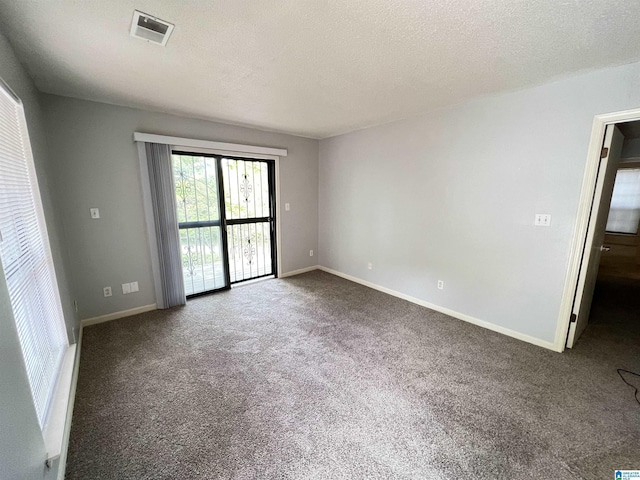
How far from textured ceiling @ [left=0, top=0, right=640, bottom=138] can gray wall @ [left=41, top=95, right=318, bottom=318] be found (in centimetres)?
25

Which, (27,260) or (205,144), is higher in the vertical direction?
(205,144)

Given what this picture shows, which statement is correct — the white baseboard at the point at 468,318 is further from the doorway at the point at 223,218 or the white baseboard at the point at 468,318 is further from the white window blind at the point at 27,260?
the white window blind at the point at 27,260

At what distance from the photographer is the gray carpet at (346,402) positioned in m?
1.41

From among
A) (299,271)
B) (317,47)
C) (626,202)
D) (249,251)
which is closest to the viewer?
(317,47)

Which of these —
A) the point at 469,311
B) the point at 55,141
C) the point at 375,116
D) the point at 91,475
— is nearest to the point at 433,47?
the point at 375,116

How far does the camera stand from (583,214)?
2158 mm

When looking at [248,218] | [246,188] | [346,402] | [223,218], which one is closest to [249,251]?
[248,218]

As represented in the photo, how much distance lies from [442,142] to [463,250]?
1.27 metres

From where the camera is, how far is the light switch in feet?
7.68

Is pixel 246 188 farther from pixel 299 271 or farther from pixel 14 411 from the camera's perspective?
pixel 14 411

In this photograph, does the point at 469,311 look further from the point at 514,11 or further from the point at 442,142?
the point at 514,11

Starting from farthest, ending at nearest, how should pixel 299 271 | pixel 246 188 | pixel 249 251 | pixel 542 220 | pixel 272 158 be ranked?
pixel 299 271 < pixel 249 251 < pixel 272 158 < pixel 246 188 < pixel 542 220

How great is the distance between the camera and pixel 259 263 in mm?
4367

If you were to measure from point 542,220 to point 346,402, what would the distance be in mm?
2367
